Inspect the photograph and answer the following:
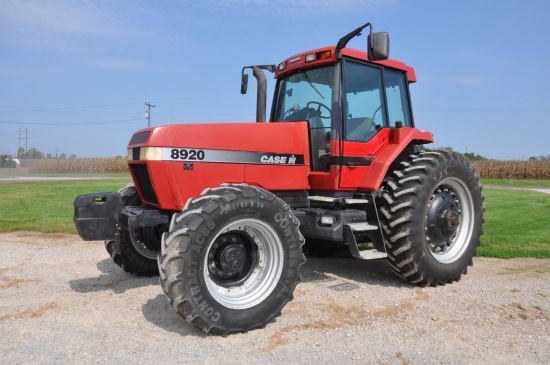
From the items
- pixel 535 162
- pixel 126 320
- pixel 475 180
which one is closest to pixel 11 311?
pixel 126 320

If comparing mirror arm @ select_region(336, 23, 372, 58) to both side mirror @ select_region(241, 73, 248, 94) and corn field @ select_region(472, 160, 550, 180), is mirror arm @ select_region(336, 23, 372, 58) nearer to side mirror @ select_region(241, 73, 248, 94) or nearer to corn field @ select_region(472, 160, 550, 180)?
side mirror @ select_region(241, 73, 248, 94)

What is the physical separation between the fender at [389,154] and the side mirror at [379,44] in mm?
1341

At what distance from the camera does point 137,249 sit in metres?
5.75

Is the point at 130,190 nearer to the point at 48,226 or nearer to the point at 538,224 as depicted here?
the point at 48,226

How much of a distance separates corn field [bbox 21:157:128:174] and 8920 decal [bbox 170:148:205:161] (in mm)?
53339

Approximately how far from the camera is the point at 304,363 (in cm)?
339

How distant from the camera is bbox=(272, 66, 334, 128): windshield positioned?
5.54 meters

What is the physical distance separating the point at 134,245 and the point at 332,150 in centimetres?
264

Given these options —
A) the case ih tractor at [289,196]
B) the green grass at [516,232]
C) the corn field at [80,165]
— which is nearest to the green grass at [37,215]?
the case ih tractor at [289,196]

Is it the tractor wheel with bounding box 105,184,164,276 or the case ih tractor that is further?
the tractor wheel with bounding box 105,184,164,276

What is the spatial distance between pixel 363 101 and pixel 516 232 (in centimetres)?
547

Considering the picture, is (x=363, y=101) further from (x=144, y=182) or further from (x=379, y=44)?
(x=144, y=182)

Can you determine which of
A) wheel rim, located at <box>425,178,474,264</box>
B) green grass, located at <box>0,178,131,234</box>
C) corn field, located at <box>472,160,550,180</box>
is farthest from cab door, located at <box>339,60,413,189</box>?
corn field, located at <box>472,160,550,180</box>

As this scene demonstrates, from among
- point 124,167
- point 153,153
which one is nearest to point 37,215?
point 153,153
